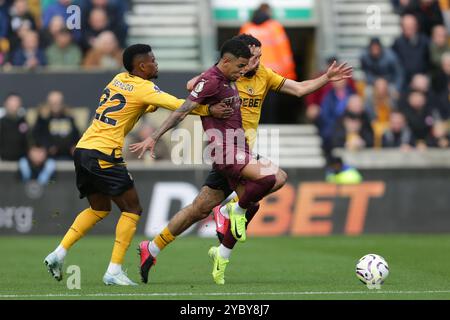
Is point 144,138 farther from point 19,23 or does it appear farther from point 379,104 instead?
point 379,104

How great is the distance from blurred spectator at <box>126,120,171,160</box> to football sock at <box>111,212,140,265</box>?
8.79 meters

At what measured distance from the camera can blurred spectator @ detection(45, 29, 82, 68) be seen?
21.5m

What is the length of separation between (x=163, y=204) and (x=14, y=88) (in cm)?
347

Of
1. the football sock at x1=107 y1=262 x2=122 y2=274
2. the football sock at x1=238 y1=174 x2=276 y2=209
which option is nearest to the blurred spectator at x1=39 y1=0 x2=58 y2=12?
the football sock at x1=238 y1=174 x2=276 y2=209

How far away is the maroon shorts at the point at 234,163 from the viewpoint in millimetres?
11641

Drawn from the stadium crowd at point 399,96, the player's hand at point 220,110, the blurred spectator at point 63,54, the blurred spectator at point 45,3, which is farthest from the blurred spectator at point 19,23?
the player's hand at point 220,110

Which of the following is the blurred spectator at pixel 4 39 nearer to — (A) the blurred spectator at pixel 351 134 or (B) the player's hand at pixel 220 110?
(A) the blurred spectator at pixel 351 134

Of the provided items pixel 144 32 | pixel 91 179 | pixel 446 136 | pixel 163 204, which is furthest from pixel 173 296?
pixel 144 32

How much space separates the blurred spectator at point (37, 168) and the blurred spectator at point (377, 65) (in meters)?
6.56

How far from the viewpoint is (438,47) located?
23.2 m

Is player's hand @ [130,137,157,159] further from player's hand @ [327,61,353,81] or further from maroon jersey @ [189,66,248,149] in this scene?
player's hand @ [327,61,353,81]

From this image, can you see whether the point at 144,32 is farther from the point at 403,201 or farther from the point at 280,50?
the point at 403,201

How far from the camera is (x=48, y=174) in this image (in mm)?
19828

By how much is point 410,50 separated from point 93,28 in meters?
6.26
